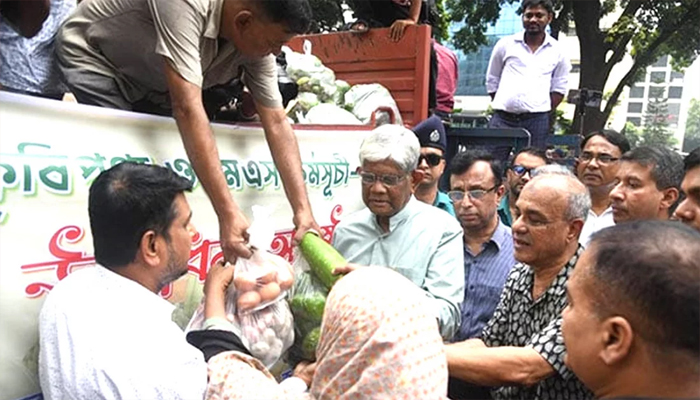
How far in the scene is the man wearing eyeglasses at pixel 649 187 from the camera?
102 inches

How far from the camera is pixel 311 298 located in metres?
1.77

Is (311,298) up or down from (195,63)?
down

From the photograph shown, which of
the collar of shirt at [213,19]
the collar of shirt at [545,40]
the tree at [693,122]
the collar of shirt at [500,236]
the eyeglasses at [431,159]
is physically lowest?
the tree at [693,122]

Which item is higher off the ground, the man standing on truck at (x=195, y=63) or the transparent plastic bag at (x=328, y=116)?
the man standing on truck at (x=195, y=63)

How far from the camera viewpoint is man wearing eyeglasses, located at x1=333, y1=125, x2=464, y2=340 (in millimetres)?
2184

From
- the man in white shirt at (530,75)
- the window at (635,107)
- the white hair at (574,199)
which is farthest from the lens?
the window at (635,107)

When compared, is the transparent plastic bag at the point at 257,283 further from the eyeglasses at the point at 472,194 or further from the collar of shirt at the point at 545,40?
the collar of shirt at the point at 545,40

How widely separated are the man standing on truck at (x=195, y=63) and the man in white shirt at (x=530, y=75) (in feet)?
11.5

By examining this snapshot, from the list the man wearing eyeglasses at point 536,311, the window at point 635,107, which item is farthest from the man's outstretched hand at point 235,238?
the window at point 635,107

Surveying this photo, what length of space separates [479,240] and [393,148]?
760 millimetres

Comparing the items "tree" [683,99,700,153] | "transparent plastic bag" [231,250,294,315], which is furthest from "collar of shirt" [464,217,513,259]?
"tree" [683,99,700,153]

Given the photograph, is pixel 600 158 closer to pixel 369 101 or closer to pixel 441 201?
A: pixel 441 201

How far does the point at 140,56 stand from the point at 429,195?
1833 millimetres

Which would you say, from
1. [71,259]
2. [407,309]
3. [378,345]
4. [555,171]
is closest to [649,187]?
[555,171]
